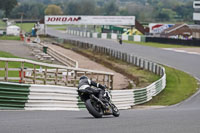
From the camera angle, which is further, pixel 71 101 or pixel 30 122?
pixel 71 101

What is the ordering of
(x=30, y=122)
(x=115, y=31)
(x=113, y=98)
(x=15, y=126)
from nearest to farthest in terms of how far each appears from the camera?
1. (x=15, y=126)
2. (x=30, y=122)
3. (x=113, y=98)
4. (x=115, y=31)

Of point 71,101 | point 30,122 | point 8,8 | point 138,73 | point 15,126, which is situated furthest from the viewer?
point 8,8

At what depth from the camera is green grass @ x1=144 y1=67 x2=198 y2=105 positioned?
24.7 m

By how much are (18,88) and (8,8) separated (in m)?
116

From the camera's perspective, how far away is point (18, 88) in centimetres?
1573

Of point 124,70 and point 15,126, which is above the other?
point 15,126

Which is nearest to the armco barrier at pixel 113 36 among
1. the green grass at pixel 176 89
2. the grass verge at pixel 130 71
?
the grass verge at pixel 130 71

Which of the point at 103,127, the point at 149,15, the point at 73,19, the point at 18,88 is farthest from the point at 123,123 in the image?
the point at 149,15

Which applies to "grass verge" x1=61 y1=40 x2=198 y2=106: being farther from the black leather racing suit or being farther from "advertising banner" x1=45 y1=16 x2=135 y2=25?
"advertising banner" x1=45 y1=16 x2=135 y2=25

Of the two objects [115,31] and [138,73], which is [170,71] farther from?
[115,31]

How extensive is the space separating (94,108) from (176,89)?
16954 mm

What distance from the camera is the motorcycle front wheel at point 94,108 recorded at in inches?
483

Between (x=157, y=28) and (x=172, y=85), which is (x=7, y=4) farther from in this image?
(x=172, y=85)

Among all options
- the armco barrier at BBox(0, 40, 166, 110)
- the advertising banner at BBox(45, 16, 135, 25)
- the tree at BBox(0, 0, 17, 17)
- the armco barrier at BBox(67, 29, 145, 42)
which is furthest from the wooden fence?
the tree at BBox(0, 0, 17, 17)
